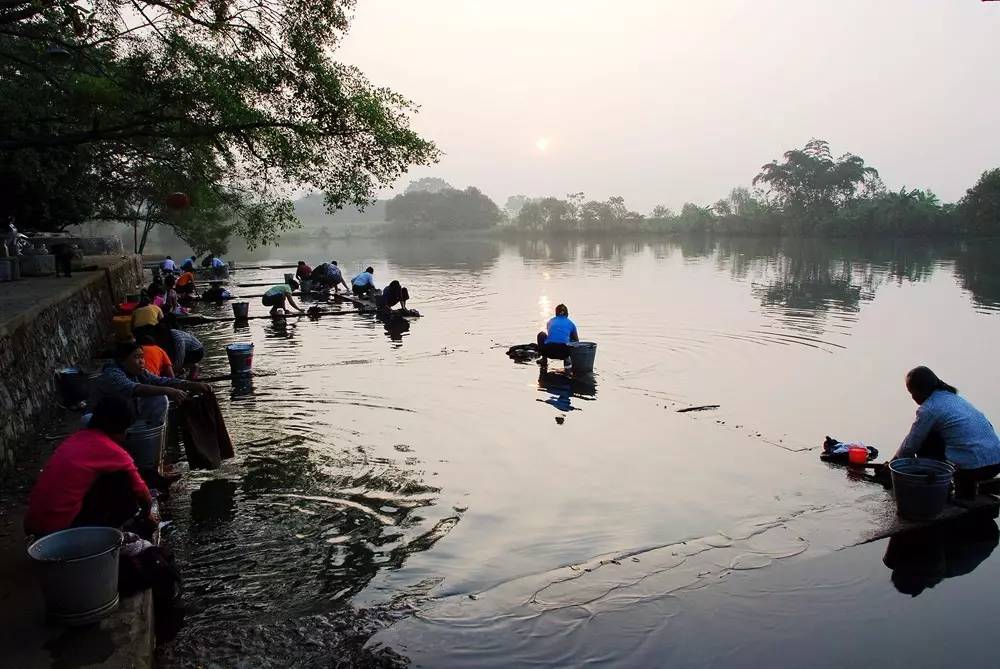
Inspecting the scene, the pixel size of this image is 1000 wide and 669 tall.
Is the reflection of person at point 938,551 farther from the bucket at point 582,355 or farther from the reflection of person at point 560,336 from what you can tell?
the reflection of person at point 560,336

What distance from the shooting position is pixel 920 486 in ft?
20.5

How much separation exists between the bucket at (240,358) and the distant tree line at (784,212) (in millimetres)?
65833

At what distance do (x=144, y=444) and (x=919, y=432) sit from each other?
7.24 metres

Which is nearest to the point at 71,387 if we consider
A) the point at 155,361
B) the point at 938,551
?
the point at 155,361

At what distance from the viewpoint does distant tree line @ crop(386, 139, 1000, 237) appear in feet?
220

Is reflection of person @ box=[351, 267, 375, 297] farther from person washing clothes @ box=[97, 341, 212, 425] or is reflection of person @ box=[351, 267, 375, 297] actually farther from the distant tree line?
the distant tree line

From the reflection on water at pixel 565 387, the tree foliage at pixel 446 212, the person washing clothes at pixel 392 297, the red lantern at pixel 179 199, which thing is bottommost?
the reflection on water at pixel 565 387

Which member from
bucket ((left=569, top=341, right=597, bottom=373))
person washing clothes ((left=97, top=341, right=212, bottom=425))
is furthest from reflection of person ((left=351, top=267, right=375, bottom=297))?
person washing clothes ((left=97, top=341, right=212, bottom=425))

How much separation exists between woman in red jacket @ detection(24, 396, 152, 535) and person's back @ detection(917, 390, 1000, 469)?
6693mm

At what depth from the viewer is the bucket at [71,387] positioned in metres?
9.26

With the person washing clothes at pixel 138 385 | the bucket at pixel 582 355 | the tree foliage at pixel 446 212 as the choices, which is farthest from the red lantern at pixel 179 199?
the tree foliage at pixel 446 212

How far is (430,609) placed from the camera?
5.09 m

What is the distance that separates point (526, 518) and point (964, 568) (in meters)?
3.68

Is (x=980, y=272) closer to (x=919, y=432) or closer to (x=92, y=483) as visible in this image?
(x=919, y=432)
